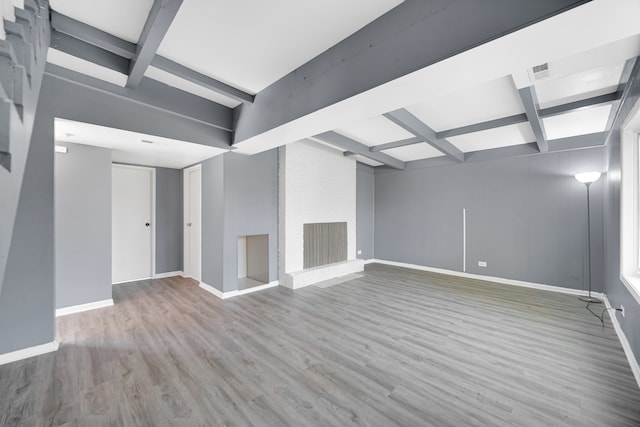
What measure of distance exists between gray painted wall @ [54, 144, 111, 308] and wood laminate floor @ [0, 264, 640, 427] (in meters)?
0.38

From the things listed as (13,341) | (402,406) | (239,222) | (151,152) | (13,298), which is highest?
(151,152)

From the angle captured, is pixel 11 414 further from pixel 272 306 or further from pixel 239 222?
pixel 239 222

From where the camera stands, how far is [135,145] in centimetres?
371

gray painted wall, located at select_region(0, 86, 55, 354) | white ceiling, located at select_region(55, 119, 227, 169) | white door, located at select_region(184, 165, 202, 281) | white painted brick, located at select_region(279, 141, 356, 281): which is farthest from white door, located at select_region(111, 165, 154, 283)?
white painted brick, located at select_region(279, 141, 356, 281)

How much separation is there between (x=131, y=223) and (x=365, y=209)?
5.60 m

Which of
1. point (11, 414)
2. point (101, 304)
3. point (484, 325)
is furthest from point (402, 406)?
point (101, 304)

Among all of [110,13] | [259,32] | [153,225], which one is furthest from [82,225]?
[259,32]

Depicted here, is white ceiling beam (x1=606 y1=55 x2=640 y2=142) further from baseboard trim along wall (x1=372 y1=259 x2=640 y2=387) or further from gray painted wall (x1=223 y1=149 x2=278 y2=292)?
gray painted wall (x1=223 y1=149 x2=278 y2=292)

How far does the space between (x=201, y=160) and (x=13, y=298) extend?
3031mm

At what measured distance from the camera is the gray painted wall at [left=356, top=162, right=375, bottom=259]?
7.14 meters

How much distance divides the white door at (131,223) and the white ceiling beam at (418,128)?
495 centimetres

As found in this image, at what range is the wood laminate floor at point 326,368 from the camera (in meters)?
1.79

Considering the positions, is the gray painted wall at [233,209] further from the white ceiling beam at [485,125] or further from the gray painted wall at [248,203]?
the white ceiling beam at [485,125]

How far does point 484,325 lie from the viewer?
323cm
